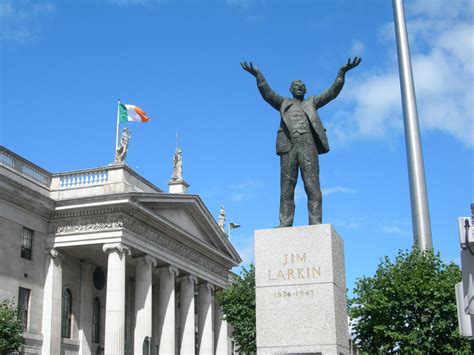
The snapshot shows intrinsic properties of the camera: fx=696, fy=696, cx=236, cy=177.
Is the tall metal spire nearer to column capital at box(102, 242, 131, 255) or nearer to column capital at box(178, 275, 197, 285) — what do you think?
column capital at box(102, 242, 131, 255)

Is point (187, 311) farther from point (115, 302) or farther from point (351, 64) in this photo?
point (351, 64)

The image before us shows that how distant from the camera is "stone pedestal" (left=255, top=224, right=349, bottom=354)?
12484 millimetres

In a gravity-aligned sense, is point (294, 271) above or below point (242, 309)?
below

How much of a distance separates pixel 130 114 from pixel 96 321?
13.8 m

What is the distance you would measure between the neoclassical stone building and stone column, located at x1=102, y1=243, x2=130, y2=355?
0.19 ft

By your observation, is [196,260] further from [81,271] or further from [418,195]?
[418,195]

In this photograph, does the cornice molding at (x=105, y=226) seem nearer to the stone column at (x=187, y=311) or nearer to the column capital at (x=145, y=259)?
the column capital at (x=145, y=259)

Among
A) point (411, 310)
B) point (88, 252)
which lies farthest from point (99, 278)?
point (411, 310)

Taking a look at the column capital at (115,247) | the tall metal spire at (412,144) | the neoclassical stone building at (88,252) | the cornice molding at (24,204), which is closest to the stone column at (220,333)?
the neoclassical stone building at (88,252)

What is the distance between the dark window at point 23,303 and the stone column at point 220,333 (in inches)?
798

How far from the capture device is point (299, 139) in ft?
45.6

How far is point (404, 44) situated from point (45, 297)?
24.2 m

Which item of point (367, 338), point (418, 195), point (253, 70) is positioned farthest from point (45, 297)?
point (253, 70)

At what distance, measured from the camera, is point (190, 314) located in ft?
164
